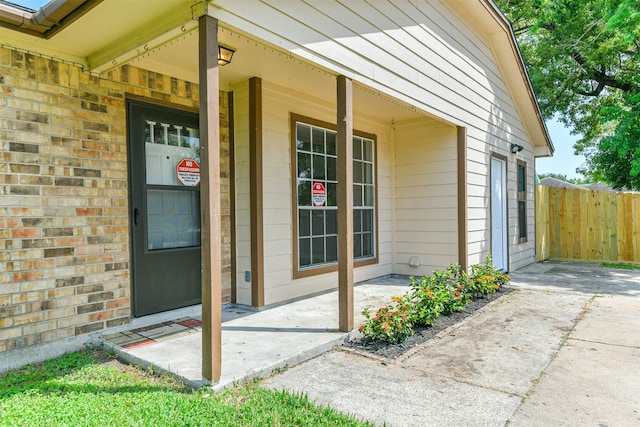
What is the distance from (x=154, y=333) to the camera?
12.1 feet

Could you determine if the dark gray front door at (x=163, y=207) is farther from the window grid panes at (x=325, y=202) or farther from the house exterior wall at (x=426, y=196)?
the house exterior wall at (x=426, y=196)

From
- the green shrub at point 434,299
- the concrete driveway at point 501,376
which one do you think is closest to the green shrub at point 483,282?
the green shrub at point 434,299

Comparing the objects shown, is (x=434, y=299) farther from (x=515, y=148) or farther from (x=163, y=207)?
(x=515, y=148)

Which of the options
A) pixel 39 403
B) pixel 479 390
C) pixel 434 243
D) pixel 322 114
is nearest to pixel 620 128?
pixel 434 243

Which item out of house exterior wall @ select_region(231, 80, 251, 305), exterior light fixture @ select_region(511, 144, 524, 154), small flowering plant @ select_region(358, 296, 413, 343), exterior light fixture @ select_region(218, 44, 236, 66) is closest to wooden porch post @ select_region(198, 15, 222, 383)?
exterior light fixture @ select_region(218, 44, 236, 66)

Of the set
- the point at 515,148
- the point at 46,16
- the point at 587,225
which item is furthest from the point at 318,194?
the point at 587,225

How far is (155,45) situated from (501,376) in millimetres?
3700

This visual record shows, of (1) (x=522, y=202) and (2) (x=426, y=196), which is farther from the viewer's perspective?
(1) (x=522, y=202)

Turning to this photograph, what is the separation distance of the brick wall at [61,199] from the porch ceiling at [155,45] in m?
0.16

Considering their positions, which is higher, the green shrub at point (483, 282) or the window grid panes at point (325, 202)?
the window grid panes at point (325, 202)

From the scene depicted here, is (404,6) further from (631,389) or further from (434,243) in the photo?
(631,389)

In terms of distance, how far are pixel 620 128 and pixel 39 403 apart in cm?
1059

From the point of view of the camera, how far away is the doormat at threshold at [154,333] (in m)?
3.47

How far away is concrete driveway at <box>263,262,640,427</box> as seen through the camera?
95.9 inches
